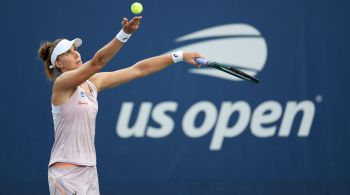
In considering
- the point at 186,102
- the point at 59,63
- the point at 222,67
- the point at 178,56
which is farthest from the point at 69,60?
the point at 186,102

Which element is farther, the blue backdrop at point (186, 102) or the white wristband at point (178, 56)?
the blue backdrop at point (186, 102)

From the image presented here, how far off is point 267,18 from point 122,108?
6.00ft

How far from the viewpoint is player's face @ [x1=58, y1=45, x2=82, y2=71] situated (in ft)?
17.2

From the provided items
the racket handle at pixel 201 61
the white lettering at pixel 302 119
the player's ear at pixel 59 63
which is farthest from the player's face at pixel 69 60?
the white lettering at pixel 302 119

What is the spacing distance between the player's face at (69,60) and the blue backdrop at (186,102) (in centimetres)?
240

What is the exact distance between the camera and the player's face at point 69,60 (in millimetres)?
5246

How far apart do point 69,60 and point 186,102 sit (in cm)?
265

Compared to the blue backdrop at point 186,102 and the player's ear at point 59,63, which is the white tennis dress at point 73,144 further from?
the blue backdrop at point 186,102

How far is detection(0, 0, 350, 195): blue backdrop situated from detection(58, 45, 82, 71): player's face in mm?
2405

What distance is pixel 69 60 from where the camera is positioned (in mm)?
5246

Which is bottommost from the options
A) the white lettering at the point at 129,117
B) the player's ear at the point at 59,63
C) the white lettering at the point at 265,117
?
the white lettering at the point at 129,117

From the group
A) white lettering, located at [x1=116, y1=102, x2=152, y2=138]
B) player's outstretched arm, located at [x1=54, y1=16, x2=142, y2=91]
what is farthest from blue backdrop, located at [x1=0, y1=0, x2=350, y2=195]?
player's outstretched arm, located at [x1=54, y1=16, x2=142, y2=91]

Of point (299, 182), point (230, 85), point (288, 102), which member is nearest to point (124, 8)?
point (230, 85)

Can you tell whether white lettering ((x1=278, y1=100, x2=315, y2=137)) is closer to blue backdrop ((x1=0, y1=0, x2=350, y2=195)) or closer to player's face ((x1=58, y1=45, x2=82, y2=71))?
blue backdrop ((x1=0, y1=0, x2=350, y2=195))
